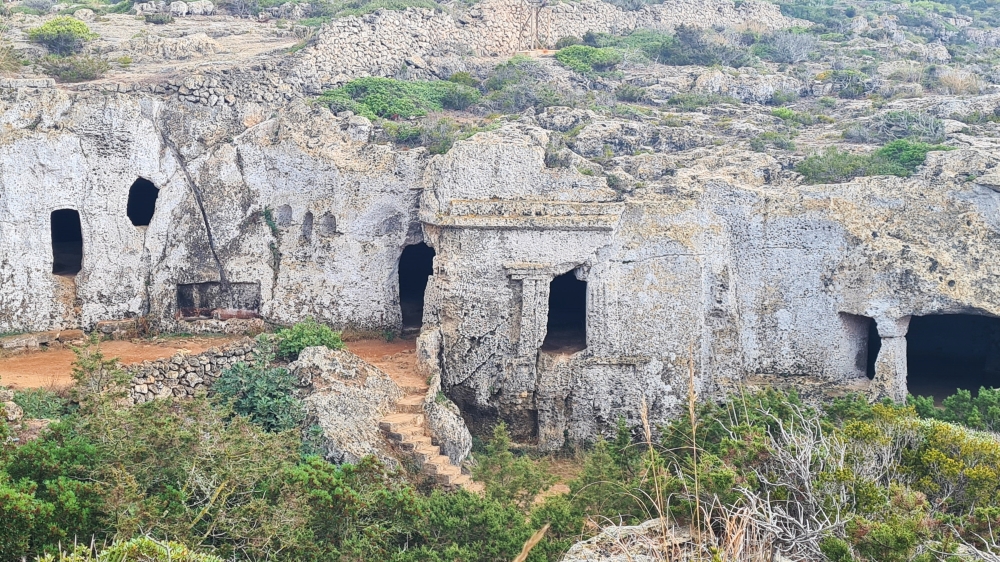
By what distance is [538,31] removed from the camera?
31.4 meters

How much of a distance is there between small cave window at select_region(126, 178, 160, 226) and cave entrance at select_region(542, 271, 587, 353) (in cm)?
844

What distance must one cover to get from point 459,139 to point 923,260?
8329 mm

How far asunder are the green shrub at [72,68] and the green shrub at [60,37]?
66.4 inches

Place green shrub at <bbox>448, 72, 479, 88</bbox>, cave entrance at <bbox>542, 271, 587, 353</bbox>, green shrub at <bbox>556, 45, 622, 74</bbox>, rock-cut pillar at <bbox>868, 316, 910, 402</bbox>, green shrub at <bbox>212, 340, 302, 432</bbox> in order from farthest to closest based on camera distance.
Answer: green shrub at <bbox>556, 45, 622, 74</bbox>, green shrub at <bbox>448, 72, 479, 88</bbox>, cave entrance at <bbox>542, 271, 587, 353</bbox>, rock-cut pillar at <bbox>868, 316, 910, 402</bbox>, green shrub at <bbox>212, 340, 302, 432</bbox>

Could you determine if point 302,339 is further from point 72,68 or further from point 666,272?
point 72,68

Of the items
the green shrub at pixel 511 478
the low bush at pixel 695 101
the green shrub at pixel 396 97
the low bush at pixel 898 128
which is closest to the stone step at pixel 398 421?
the green shrub at pixel 511 478

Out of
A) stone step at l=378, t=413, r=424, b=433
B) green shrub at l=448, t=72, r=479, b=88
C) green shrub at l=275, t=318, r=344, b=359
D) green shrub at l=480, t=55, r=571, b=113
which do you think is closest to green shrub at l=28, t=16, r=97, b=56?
green shrub at l=448, t=72, r=479, b=88

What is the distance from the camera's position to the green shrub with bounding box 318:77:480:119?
913 inches

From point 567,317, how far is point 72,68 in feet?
37.4

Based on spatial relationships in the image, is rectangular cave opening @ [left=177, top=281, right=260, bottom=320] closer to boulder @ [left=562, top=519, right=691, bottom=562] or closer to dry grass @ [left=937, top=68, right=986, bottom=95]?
boulder @ [left=562, top=519, right=691, bottom=562]

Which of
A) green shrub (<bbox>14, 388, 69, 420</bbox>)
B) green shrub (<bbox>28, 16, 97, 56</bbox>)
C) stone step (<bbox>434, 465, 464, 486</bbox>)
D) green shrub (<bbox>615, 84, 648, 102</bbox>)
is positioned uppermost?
green shrub (<bbox>28, 16, 97, 56</bbox>)

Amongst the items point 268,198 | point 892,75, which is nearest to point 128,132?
point 268,198

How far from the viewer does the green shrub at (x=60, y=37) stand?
25.2 metres

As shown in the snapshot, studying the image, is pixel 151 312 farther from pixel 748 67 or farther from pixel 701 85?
pixel 748 67
